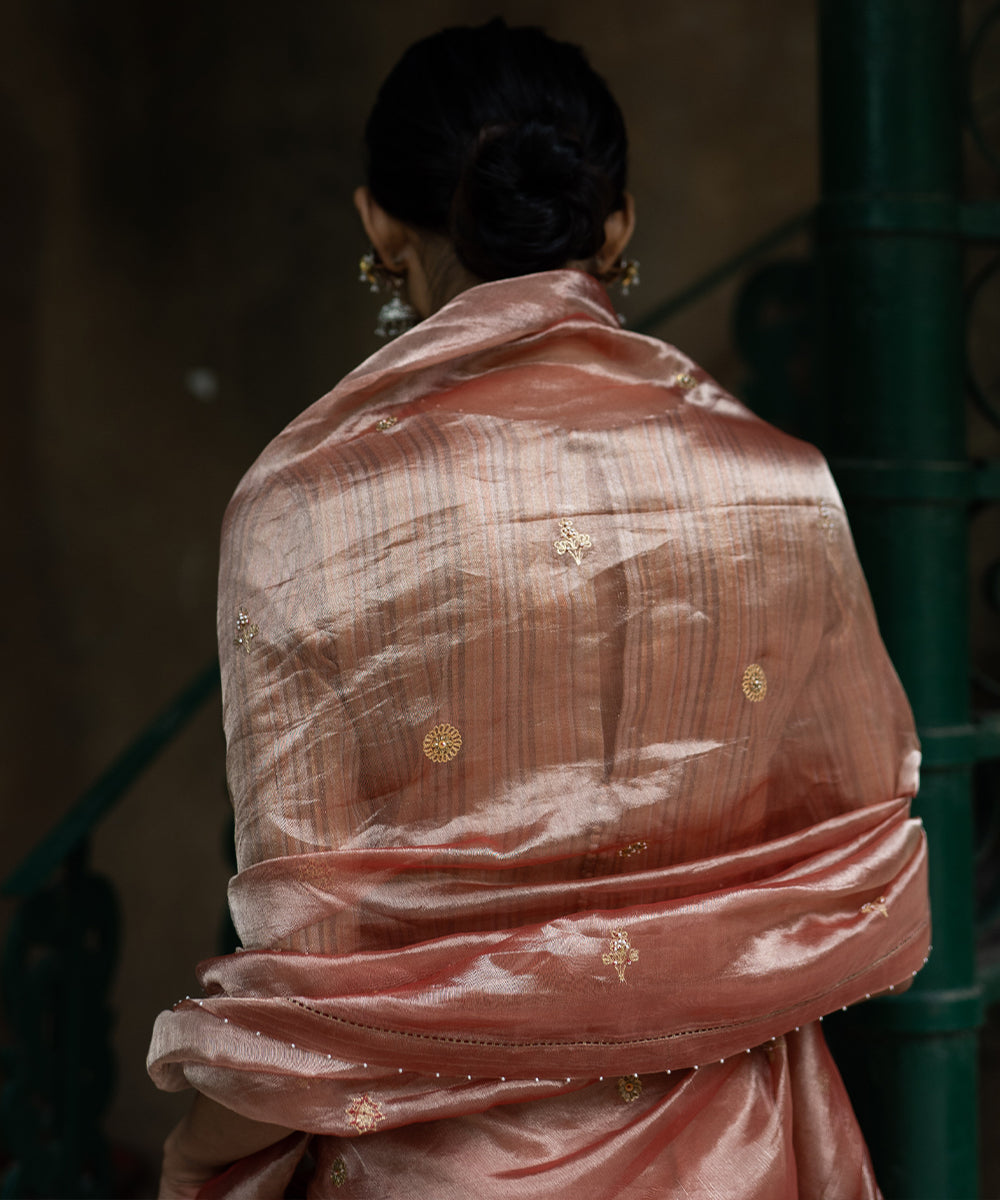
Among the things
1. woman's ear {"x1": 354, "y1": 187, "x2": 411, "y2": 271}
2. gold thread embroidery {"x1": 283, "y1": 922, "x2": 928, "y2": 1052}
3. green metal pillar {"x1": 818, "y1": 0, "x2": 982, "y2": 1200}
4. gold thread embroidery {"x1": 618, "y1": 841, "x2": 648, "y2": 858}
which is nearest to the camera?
gold thread embroidery {"x1": 283, "y1": 922, "x2": 928, "y2": 1052}

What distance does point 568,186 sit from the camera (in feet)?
3.31

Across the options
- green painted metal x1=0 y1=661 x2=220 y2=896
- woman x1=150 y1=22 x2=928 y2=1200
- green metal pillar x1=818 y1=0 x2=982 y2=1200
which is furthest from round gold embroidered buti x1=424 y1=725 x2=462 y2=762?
green painted metal x1=0 y1=661 x2=220 y2=896

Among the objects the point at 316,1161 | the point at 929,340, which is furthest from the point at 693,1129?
the point at 929,340

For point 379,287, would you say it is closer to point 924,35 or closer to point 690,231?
point 924,35

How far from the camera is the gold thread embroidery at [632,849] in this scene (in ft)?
3.22

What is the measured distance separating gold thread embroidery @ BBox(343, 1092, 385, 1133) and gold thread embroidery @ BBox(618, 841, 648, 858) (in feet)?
0.84

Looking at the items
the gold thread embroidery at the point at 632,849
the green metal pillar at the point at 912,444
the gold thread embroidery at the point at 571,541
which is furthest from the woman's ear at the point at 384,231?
the green metal pillar at the point at 912,444

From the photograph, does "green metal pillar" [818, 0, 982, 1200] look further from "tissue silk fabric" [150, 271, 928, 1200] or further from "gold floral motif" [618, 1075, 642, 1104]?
"gold floral motif" [618, 1075, 642, 1104]

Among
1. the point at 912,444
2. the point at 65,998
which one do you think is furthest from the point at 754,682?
the point at 65,998

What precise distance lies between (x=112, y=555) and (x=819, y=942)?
7.44 ft

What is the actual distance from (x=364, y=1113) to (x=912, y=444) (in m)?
0.99

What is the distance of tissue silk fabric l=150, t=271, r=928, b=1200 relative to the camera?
0.91 m

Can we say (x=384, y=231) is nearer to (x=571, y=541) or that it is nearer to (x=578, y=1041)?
(x=571, y=541)

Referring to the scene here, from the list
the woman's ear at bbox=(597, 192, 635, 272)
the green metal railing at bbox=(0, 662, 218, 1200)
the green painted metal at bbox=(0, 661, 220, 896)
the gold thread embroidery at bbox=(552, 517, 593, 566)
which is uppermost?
the woman's ear at bbox=(597, 192, 635, 272)
